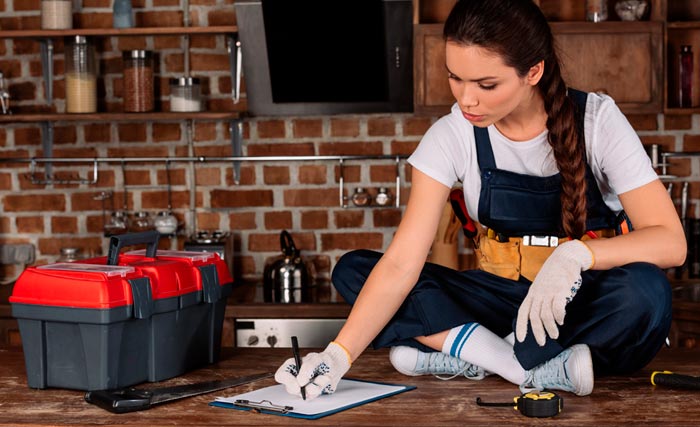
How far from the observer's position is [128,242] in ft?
6.79

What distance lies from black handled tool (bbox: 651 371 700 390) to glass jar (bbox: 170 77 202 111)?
2.09 m

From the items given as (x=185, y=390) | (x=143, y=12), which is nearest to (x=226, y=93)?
(x=143, y=12)

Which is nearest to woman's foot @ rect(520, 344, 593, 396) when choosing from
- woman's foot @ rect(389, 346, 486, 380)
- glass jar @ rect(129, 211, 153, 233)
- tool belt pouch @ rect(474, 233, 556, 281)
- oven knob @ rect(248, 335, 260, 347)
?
woman's foot @ rect(389, 346, 486, 380)

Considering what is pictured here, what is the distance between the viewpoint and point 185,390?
1.92 metres

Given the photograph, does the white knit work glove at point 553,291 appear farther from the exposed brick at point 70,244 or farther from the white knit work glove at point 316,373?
the exposed brick at point 70,244

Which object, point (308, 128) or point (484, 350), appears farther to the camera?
point (308, 128)

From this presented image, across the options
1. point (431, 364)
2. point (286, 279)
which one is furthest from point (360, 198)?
point (431, 364)

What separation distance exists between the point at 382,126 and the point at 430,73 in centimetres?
36

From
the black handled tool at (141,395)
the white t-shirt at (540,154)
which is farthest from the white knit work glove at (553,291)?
the black handled tool at (141,395)

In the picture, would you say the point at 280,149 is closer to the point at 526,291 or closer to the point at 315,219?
the point at 315,219

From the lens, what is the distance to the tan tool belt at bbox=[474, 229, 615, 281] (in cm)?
219

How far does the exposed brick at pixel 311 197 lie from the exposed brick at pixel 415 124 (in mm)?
358

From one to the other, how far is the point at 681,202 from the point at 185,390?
233 centimetres

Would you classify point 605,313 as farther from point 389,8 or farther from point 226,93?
point 226,93
